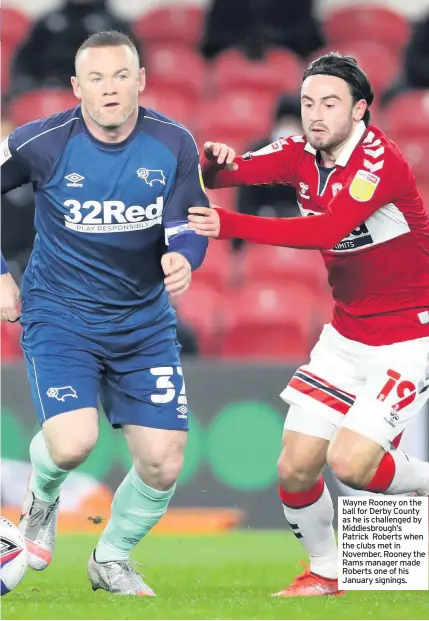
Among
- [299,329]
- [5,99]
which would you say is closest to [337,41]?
[5,99]

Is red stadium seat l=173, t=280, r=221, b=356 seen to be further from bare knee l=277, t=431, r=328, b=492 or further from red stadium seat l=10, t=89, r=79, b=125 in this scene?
bare knee l=277, t=431, r=328, b=492

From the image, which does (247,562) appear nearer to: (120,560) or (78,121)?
(120,560)

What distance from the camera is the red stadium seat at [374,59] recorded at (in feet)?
42.6

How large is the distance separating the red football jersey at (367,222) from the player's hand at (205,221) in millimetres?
489

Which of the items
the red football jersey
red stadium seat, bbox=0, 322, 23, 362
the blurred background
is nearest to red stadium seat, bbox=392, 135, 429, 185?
the blurred background

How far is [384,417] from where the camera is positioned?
5723 mm

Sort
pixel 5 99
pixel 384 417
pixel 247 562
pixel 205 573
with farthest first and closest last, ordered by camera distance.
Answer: pixel 5 99, pixel 247 562, pixel 205 573, pixel 384 417

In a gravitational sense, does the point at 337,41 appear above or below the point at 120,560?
above

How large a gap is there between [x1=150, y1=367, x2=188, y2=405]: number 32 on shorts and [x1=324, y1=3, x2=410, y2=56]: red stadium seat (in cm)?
817

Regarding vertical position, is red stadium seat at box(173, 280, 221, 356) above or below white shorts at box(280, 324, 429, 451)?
below

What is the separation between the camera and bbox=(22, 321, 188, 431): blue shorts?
222 inches

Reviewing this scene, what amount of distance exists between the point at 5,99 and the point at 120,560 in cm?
738

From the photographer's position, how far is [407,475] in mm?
5922

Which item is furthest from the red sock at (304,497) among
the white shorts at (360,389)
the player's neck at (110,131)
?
the player's neck at (110,131)
